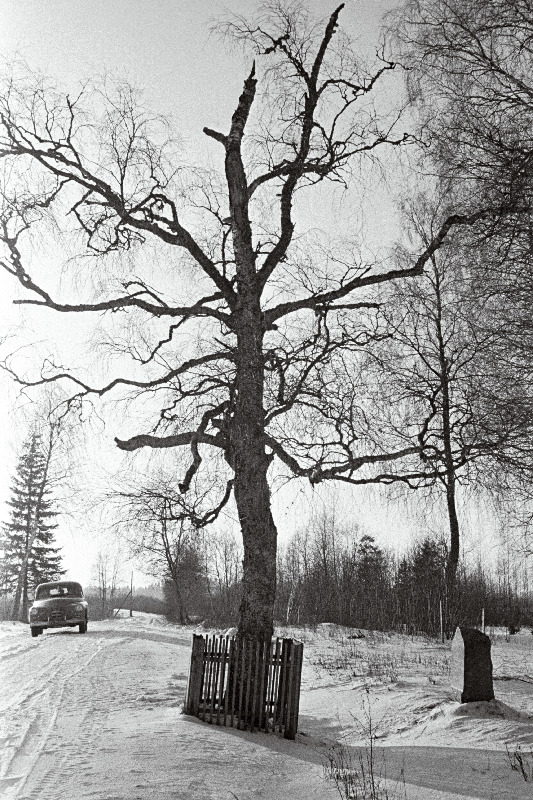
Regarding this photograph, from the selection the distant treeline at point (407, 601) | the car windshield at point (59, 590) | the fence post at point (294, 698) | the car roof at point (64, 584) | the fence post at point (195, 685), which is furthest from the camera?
the car roof at point (64, 584)

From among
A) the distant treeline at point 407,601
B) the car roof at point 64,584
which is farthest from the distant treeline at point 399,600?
the car roof at point 64,584

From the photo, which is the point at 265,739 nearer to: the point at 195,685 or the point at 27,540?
the point at 195,685

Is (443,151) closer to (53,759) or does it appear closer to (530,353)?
(530,353)

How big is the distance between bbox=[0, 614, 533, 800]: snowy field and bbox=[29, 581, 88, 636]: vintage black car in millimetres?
11193

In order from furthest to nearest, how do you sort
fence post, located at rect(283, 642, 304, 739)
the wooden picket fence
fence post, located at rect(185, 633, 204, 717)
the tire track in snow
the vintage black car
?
the vintage black car < fence post, located at rect(185, 633, 204, 717) < the wooden picket fence < fence post, located at rect(283, 642, 304, 739) < the tire track in snow

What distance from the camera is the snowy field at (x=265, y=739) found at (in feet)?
18.4

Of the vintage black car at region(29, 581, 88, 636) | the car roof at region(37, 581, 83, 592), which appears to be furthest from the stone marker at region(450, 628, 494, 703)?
the car roof at region(37, 581, 83, 592)

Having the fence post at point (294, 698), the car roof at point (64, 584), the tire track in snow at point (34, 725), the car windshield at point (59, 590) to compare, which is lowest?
the tire track in snow at point (34, 725)

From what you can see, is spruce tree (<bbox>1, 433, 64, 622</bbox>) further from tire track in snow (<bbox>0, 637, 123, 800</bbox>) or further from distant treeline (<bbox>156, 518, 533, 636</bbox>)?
tire track in snow (<bbox>0, 637, 123, 800</bbox>)

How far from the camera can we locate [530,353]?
7496 millimetres

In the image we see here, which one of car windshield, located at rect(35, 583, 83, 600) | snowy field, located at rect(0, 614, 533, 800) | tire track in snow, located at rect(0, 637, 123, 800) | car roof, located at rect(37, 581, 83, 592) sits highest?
car roof, located at rect(37, 581, 83, 592)

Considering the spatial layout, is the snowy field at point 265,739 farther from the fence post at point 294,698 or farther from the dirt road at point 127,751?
the fence post at point 294,698

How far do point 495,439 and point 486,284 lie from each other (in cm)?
200

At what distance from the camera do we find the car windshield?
2742 centimetres
